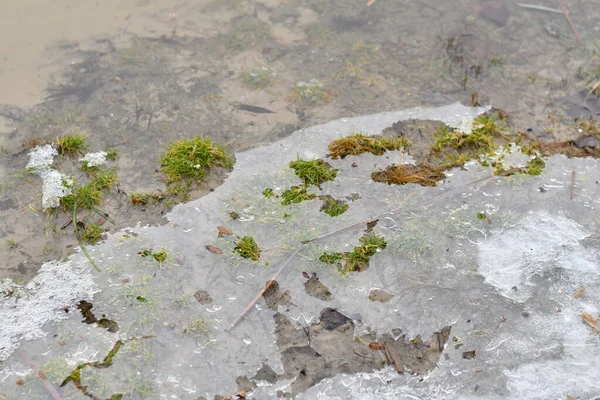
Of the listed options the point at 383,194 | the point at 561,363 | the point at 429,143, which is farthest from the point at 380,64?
the point at 561,363

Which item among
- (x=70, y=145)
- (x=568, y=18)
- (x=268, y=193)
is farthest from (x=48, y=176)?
(x=568, y=18)

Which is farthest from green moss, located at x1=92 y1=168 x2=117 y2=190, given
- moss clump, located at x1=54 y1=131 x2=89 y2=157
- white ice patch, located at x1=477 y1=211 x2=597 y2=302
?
white ice patch, located at x1=477 y1=211 x2=597 y2=302

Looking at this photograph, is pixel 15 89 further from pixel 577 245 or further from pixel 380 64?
pixel 577 245

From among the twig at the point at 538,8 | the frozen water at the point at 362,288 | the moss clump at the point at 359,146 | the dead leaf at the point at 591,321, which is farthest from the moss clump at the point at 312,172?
the twig at the point at 538,8

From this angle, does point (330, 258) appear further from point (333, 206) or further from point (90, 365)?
point (90, 365)

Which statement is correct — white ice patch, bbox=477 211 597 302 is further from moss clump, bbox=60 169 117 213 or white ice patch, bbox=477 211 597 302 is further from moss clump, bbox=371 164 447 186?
moss clump, bbox=60 169 117 213

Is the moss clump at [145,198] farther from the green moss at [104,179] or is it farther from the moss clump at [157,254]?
the moss clump at [157,254]

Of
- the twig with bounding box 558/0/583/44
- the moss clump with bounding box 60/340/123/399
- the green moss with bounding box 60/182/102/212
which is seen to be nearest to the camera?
the moss clump with bounding box 60/340/123/399
